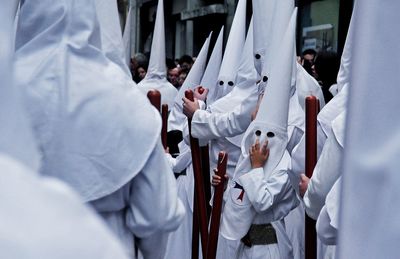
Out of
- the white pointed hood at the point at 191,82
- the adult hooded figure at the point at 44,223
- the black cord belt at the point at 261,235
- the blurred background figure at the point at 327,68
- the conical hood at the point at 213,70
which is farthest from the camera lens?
the white pointed hood at the point at 191,82

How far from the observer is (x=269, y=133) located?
454 centimetres

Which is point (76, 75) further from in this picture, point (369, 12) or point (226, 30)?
point (226, 30)

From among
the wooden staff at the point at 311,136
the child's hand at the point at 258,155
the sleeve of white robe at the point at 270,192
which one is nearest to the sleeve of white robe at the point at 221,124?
the child's hand at the point at 258,155

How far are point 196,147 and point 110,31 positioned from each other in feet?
5.42

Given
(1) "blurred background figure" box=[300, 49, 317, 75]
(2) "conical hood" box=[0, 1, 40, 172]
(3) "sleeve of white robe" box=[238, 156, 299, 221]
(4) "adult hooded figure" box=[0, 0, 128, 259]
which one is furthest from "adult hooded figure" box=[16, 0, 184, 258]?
(1) "blurred background figure" box=[300, 49, 317, 75]

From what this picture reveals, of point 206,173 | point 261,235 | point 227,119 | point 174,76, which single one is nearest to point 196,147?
point 206,173

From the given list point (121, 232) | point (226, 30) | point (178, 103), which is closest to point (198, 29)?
point (226, 30)

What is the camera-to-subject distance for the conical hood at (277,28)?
4987mm

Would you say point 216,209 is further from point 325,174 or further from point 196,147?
point 325,174

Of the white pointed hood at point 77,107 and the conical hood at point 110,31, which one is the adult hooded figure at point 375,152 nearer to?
the white pointed hood at point 77,107

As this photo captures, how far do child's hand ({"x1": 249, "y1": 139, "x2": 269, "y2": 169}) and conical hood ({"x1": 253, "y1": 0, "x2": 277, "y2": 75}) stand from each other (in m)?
1.02

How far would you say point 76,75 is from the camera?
2.95m

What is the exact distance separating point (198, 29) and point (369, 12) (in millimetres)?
17214

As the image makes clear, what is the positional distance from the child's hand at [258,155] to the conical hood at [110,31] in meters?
1.02
